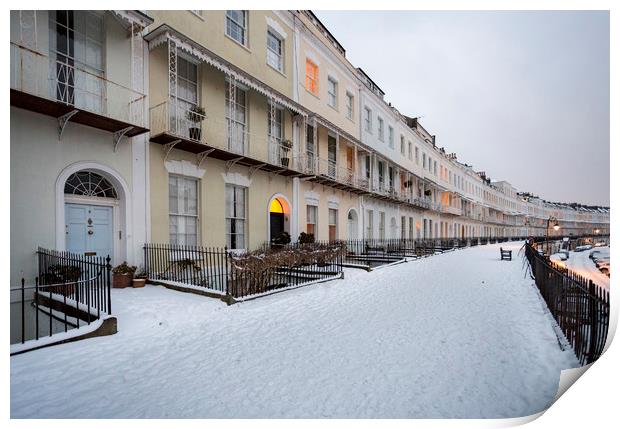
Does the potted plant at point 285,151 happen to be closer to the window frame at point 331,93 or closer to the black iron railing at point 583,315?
the window frame at point 331,93

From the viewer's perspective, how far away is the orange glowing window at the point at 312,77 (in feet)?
48.4

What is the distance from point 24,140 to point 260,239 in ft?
24.0

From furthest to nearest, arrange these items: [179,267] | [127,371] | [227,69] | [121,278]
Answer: [227,69] → [179,267] → [121,278] → [127,371]

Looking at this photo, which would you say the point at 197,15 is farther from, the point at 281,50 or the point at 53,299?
the point at 53,299

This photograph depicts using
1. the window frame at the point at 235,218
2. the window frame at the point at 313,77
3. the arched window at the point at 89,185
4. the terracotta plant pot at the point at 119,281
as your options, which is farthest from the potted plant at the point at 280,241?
the window frame at the point at 313,77

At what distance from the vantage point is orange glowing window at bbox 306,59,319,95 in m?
14.7

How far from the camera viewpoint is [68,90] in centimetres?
658

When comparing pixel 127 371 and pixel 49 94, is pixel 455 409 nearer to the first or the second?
pixel 127 371

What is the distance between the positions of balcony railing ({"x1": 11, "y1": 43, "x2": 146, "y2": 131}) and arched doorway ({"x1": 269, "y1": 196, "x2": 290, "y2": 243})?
6144 mm

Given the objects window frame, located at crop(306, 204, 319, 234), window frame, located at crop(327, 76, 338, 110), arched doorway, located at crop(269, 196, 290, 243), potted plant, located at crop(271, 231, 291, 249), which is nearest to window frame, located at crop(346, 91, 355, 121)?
window frame, located at crop(327, 76, 338, 110)

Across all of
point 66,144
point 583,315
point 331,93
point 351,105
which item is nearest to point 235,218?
point 66,144

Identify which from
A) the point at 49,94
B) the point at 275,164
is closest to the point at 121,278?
the point at 49,94

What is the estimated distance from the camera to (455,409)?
3.04 metres

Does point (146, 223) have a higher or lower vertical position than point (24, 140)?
lower
